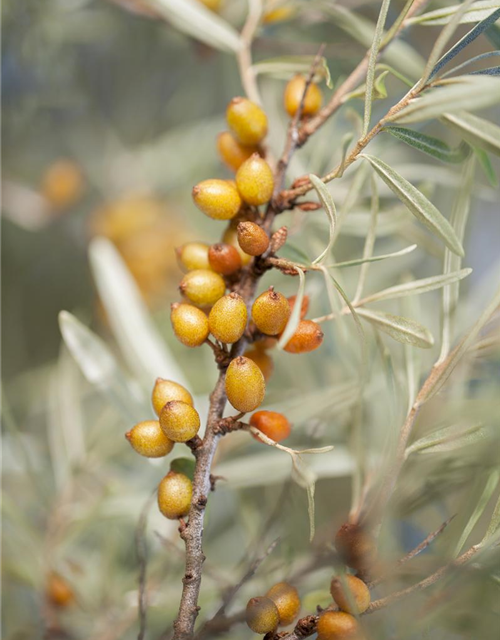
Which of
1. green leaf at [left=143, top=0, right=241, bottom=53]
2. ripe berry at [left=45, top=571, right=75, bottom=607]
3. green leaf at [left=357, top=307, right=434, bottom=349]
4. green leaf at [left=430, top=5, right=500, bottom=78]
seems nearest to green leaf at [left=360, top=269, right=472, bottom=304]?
green leaf at [left=357, top=307, right=434, bottom=349]

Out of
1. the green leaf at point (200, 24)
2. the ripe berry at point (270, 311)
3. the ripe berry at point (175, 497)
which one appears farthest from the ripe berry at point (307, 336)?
the green leaf at point (200, 24)

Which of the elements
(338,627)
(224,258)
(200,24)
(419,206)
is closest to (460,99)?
(419,206)

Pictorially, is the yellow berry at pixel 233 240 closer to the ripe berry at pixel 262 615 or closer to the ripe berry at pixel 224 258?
the ripe berry at pixel 224 258

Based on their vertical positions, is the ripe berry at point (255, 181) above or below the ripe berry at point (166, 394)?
above

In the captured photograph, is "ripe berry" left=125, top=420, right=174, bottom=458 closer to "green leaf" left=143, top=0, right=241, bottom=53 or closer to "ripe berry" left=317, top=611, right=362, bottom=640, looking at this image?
"ripe berry" left=317, top=611, right=362, bottom=640

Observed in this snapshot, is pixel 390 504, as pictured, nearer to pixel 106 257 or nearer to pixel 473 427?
pixel 473 427
